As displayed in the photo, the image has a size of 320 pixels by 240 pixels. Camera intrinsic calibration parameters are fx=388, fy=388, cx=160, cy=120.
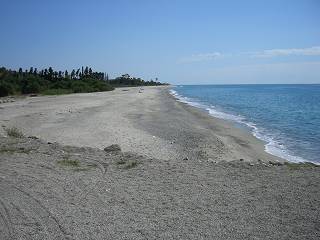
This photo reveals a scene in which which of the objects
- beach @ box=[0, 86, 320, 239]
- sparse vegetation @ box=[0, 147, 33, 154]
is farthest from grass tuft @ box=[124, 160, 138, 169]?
sparse vegetation @ box=[0, 147, 33, 154]

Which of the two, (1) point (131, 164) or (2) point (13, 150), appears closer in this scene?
(1) point (131, 164)

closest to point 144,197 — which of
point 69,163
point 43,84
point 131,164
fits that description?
point 131,164

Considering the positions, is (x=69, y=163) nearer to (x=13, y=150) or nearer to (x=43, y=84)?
(x=13, y=150)

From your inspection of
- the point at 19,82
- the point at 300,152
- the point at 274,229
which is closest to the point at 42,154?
the point at 274,229

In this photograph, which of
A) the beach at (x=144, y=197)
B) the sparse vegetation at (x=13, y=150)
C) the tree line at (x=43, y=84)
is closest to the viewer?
the beach at (x=144, y=197)

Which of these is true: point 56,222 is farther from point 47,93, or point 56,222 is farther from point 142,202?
point 47,93

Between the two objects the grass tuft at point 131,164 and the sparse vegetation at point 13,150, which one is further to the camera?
the sparse vegetation at point 13,150

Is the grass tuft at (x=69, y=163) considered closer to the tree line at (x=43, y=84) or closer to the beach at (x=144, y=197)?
the beach at (x=144, y=197)

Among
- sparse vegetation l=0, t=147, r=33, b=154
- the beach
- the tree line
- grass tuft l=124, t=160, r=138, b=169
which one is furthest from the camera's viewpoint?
the tree line

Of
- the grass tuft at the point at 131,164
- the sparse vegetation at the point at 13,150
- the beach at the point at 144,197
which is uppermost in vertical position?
the beach at the point at 144,197

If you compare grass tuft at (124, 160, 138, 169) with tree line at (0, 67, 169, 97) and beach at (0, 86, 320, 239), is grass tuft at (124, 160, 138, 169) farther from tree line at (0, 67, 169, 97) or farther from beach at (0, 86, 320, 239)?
tree line at (0, 67, 169, 97)

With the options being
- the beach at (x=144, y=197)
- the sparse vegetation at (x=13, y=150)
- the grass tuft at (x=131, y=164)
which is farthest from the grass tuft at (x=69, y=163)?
the sparse vegetation at (x=13, y=150)

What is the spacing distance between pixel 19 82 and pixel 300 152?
2585 inches

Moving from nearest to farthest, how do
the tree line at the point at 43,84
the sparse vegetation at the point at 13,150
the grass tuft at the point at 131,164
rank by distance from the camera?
the grass tuft at the point at 131,164, the sparse vegetation at the point at 13,150, the tree line at the point at 43,84
